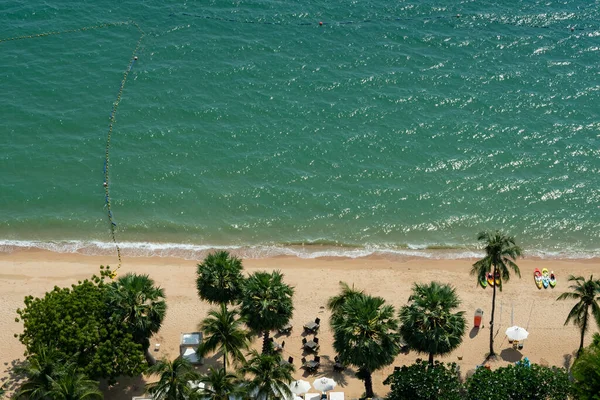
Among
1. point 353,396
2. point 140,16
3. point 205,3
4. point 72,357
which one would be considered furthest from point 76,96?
point 353,396

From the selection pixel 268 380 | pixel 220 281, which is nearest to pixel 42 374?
pixel 220 281

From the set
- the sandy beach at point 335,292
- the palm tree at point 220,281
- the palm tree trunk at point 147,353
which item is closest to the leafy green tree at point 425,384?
the sandy beach at point 335,292

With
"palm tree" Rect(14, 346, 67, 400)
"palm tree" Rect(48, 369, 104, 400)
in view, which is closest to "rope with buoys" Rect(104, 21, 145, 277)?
"palm tree" Rect(14, 346, 67, 400)

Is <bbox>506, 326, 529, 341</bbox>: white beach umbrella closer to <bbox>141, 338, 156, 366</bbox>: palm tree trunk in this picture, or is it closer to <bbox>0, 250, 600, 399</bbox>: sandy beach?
<bbox>0, 250, 600, 399</bbox>: sandy beach

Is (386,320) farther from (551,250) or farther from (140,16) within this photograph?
(140,16)

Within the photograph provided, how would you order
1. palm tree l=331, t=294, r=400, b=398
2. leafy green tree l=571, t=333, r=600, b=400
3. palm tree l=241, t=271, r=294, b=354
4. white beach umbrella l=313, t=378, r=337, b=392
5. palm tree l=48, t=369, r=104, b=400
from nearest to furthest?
1. palm tree l=48, t=369, r=104, b=400
2. leafy green tree l=571, t=333, r=600, b=400
3. palm tree l=331, t=294, r=400, b=398
4. palm tree l=241, t=271, r=294, b=354
5. white beach umbrella l=313, t=378, r=337, b=392

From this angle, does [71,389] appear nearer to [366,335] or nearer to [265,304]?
[265,304]
